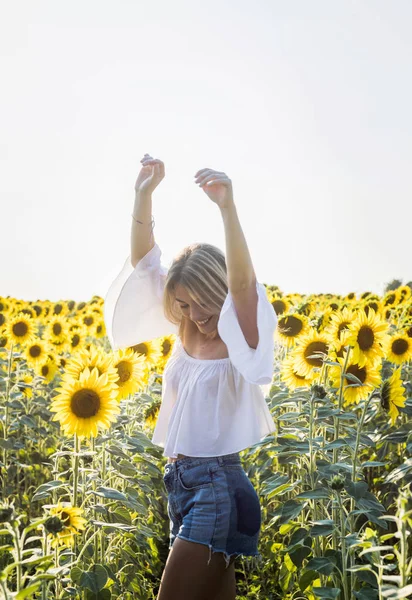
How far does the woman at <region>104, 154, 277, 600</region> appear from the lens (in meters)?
2.97

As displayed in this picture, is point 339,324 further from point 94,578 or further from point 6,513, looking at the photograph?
point 6,513

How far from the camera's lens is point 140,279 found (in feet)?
12.3

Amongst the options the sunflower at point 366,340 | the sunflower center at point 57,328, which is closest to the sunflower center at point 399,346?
the sunflower at point 366,340

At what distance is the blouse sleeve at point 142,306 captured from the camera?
3736mm

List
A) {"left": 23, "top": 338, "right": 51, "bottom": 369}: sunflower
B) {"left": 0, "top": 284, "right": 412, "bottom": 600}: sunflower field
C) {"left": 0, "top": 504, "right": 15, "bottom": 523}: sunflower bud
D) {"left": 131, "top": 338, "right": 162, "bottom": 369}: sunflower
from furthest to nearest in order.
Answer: {"left": 23, "top": 338, "right": 51, "bottom": 369}: sunflower → {"left": 131, "top": 338, "right": 162, "bottom": 369}: sunflower → {"left": 0, "top": 284, "right": 412, "bottom": 600}: sunflower field → {"left": 0, "top": 504, "right": 15, "bottom": 523}: sunflower bud

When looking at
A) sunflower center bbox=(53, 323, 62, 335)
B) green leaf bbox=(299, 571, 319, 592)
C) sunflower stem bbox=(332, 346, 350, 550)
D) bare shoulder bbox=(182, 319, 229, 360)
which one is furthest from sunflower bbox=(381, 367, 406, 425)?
sunflower center bbox=(53, 323, 62, 335)

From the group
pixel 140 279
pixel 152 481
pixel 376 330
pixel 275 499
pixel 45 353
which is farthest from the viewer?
pixel 45 353

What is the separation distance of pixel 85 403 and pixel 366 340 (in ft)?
5.73

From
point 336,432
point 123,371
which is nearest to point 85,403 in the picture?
point 123,371

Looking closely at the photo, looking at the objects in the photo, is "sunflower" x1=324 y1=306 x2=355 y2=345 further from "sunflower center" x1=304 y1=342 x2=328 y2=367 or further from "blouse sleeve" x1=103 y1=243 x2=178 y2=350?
"blouse sleeve" x1=103 y1=243 x2=178 y2=350

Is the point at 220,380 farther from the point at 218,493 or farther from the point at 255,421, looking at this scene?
the point at 218,493

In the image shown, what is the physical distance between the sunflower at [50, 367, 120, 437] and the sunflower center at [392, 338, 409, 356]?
2550 millimetres

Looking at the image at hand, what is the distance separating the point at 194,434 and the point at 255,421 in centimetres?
29

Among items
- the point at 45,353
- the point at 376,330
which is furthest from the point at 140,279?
the point at 45,353
